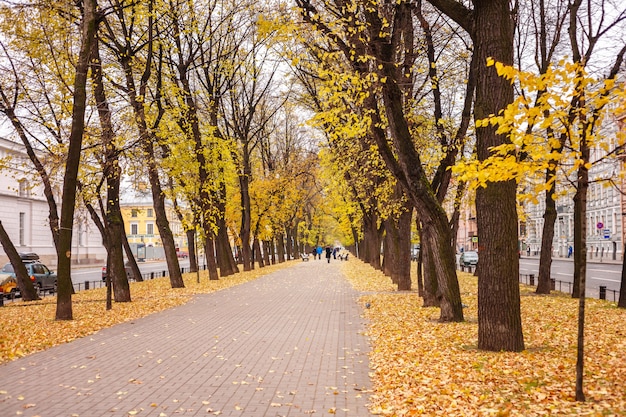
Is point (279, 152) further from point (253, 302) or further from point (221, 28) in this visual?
point (253, 302)

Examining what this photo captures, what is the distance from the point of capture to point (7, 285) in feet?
78.4

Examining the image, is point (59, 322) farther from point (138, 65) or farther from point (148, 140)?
point (138, 65)

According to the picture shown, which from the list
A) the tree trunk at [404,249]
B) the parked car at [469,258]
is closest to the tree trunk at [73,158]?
the tree trunk at [404,249]

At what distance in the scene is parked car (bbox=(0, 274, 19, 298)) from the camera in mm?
23625

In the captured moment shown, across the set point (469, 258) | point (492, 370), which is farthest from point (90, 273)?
point (492, 370)

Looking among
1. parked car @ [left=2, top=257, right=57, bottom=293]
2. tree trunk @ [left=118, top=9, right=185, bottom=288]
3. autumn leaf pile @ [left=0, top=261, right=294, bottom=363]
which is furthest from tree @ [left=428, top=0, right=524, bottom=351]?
parked car @ [left=2, top=257, right=57, bottom=293]

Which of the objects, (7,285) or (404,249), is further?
(7,285)

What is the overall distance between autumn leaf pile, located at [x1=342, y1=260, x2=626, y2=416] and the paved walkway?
17.5 inches

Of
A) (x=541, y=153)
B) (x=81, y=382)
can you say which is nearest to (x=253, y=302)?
(x=81, y=382)

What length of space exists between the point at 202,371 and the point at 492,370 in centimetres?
403

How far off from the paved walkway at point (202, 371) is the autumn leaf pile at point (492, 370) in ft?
1.45

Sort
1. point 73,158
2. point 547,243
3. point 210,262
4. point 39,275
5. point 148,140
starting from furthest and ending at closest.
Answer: point 210,262 → point 39,275 → point 547,243 → point 148,140 → point 73,158

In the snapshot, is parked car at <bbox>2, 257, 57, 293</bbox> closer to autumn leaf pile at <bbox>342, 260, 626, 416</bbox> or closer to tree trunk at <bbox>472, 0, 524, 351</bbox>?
autumn leaf pile at <bbox>342, 260, 626, 416</bbox>

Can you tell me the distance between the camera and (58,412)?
6.45 meters
